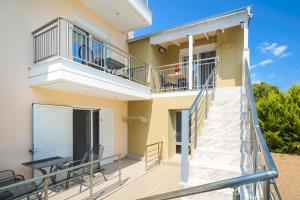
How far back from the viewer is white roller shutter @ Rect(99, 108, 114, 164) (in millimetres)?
9062

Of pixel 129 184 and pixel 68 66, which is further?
pixel 129 184

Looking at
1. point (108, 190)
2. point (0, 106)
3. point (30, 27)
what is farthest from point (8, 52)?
point (108, 190)

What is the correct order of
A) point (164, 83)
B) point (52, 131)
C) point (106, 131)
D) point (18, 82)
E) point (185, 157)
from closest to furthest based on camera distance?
point (185, 157) → point (18, 82) → point (52, 131) → point (106, 131) → point (164, 83)

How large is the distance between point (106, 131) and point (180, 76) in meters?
4.66

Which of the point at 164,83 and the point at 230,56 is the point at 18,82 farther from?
the point at 230,56

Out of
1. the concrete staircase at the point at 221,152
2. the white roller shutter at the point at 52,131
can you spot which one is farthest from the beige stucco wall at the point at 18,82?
the concrete staircase at the point at 221,152

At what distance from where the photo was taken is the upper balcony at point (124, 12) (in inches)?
341

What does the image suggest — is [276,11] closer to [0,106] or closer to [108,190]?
[108,190]

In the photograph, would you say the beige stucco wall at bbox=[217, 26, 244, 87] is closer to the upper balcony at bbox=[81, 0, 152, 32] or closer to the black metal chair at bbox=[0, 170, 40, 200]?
the upper balcony at bbox=[81, 0, 152, 32]

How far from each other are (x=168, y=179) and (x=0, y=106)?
19.3ft

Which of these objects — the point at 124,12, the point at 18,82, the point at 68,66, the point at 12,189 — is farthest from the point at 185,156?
the point at 124,12

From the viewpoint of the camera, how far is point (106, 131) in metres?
9.29

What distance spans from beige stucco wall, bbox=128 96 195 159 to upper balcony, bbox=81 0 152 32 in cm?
421

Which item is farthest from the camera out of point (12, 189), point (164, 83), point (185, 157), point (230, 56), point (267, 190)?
point (164, 83)
